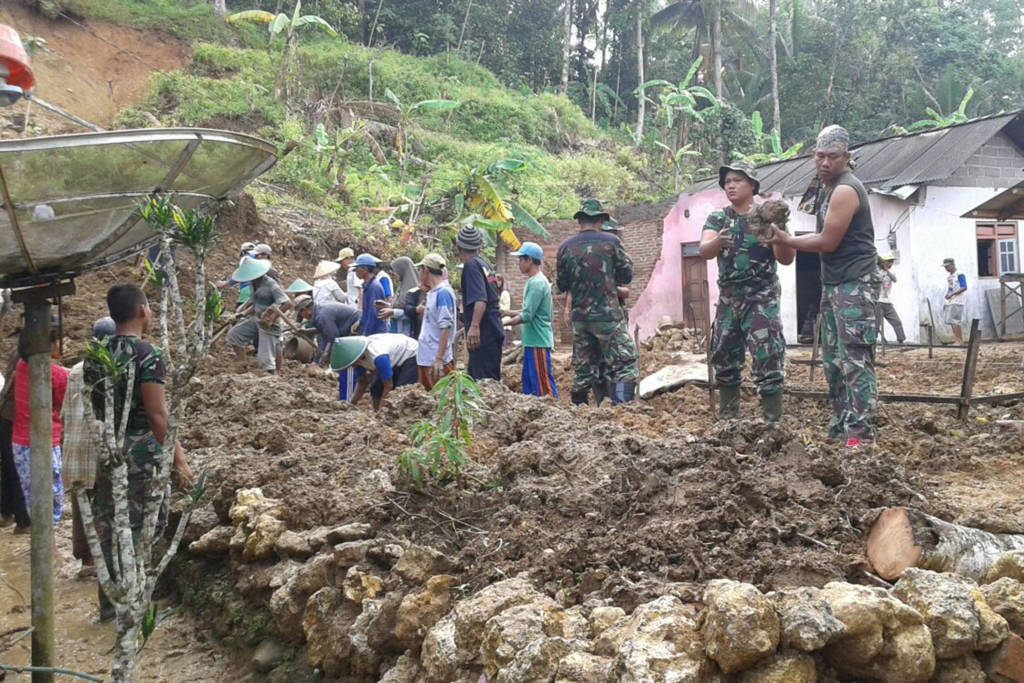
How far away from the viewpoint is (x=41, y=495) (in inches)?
116

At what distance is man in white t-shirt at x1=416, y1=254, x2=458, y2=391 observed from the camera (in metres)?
7.14

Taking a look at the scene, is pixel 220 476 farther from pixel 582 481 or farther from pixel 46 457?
pixel 582 481

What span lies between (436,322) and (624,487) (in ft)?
13.0

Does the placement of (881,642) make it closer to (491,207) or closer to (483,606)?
(483,606)

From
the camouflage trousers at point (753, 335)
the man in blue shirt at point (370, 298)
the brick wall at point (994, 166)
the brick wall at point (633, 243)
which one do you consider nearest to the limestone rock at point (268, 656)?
the camouflage trousers at point (753, 335)

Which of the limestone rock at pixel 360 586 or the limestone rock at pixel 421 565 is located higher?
the limestone rock at pixel 421 565

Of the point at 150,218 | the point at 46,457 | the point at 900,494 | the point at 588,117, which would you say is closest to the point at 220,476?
the point at 46,457

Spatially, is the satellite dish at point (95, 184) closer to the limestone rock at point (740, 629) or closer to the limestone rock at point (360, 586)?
the limestone rock at point (360, 586)

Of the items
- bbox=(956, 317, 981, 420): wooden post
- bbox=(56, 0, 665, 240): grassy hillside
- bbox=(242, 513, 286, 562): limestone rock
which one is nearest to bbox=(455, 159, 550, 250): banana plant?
bbox=(56, 0, 665, 240): grassy hillside

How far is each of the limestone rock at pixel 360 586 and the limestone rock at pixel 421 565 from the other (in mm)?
99

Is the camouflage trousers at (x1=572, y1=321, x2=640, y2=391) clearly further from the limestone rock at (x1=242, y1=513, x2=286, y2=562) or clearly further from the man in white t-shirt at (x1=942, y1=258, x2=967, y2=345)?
the man in white t-shirt at (x1=942, y1=258, x2=967, y2=345)

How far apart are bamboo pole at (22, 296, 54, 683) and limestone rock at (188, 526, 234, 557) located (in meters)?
1.36

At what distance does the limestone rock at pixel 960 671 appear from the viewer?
2.25m

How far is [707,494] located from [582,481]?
603 mm
